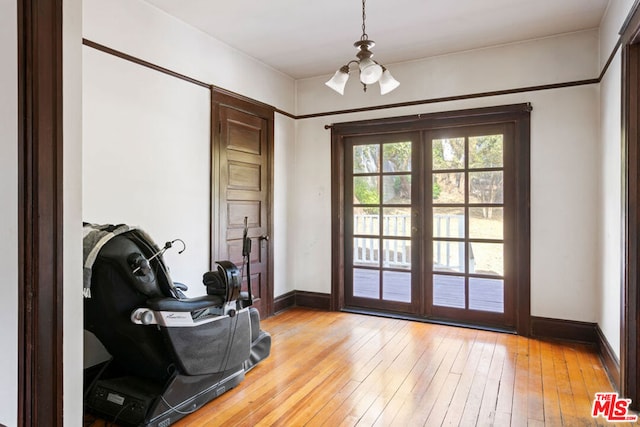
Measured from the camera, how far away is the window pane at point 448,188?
12.8 feet

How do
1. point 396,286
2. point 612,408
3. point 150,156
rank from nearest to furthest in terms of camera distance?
point 612,408, point 150,156, point 396,286

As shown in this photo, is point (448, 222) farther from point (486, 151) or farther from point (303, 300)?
point (303, 300)

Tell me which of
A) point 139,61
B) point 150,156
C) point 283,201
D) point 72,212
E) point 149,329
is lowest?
point 149,329

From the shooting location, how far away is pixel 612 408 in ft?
7.34

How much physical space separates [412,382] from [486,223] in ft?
6.13

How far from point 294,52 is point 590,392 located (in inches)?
141

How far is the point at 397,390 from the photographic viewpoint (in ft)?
8.18

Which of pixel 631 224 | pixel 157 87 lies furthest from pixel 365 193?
pixel 631 224

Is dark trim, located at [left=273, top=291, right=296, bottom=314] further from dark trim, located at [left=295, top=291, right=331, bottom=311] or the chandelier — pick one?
the chandelier

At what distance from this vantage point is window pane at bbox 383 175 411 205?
4129mm

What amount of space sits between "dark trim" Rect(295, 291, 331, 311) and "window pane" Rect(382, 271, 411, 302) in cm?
66

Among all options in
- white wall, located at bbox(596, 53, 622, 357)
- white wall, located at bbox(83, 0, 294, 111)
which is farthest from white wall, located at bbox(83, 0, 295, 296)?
white wall, located at bbox(596, 53, 622, 357)

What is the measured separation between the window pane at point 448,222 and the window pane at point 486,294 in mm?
484

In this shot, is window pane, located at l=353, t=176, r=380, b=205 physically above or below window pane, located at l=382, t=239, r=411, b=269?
above
